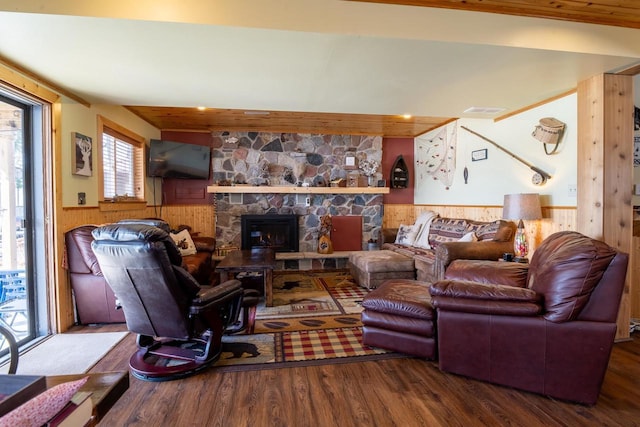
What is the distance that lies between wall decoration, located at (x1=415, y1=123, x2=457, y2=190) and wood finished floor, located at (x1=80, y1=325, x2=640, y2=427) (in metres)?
3.50

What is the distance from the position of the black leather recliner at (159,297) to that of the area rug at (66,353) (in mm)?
397

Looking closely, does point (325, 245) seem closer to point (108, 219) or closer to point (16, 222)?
point (108, 219)

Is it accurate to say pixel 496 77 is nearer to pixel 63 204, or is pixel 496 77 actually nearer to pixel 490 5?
pixel 490 5

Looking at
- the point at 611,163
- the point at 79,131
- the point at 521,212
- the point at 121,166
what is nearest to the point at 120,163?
the point at 121,166

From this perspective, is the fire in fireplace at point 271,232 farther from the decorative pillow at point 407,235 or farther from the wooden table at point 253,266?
the decorative pillow at point 407,235

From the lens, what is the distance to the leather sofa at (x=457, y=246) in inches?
145

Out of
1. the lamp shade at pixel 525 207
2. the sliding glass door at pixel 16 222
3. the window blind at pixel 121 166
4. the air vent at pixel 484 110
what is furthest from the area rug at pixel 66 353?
the air vent at pixel 484 110

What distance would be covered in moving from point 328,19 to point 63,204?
2886 millimetres

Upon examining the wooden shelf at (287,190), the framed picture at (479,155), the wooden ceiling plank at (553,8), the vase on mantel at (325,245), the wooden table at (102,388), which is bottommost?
the vase on mantel at (325,245)

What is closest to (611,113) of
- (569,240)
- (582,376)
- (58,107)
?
(569,240)

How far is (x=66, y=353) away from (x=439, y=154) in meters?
5.51

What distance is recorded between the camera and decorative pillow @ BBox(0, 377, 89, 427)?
565 millimetres

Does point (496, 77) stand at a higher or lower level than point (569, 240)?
higher

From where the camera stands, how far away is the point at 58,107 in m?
2.98
